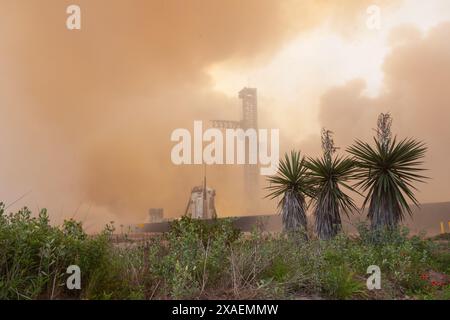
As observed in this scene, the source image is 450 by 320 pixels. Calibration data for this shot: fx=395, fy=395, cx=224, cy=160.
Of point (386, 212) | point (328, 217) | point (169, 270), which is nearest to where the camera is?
point (169, 270)

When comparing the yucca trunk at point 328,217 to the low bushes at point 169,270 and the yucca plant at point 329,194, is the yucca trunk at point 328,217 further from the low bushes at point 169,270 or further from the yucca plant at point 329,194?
the low bushes at point 169,270

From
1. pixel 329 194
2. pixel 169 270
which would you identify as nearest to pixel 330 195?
pixel 329 194

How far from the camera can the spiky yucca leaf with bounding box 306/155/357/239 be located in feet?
47.8

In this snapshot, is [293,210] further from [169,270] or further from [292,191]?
[169,270]

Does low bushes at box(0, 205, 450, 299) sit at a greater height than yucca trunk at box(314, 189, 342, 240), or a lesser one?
lesser

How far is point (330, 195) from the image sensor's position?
14.7 m

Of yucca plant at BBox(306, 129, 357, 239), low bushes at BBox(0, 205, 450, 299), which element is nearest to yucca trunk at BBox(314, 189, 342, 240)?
yucca plant at BBox(306, 129, 357, 239)

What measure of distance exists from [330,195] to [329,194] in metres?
0.06

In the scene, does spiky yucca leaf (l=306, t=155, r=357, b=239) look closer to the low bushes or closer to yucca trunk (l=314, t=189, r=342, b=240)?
yucca trunk (l=314, t=189, r=342, b=240)

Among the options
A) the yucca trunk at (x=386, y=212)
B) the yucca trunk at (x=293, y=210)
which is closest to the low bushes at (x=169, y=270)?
the yucca trunk at (x=386, y=212)
